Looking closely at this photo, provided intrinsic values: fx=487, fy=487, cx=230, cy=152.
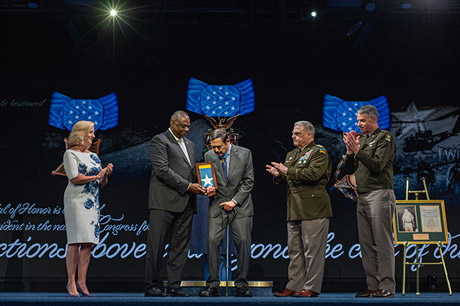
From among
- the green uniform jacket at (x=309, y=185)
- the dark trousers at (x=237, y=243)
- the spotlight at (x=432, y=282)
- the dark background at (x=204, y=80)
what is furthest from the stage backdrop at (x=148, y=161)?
the green uniform jacket at (x=309, y=185)

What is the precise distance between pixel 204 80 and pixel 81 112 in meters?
1.73

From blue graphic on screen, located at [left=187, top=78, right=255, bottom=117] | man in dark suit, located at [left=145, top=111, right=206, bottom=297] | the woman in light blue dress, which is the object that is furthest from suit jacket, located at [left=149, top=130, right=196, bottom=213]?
blue graphic on screen, located at [left=187, top=78, right=255, bottom=117]

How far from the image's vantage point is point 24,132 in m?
6.60

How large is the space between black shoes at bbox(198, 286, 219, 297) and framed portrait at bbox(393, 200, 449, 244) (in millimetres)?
2313

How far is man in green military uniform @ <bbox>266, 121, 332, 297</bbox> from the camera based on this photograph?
13.5ft

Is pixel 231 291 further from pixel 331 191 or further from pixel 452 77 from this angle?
pixel 452 77

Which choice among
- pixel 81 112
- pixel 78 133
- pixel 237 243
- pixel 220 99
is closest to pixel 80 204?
pixel 78 133

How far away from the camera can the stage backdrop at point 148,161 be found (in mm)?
6293

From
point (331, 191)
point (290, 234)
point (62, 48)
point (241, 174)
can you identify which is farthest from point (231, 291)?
point (62, 48)

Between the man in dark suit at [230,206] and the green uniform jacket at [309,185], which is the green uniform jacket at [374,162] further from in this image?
the man in dark suit at [230,206]

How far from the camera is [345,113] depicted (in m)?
6.62

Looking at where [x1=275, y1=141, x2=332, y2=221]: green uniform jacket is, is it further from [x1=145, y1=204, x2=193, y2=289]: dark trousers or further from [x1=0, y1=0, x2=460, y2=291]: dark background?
[x1=0, y1=0, x2=460, y2=291]: dark background

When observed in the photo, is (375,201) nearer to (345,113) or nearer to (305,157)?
(305,157)

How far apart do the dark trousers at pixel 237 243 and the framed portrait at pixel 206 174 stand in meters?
0.33
